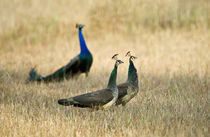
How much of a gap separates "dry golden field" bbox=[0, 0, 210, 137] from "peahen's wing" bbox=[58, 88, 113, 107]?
0.63 feet

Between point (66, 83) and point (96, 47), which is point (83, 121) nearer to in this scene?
point (66, 83)

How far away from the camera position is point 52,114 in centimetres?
555

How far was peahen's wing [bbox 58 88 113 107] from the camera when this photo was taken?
531 cm

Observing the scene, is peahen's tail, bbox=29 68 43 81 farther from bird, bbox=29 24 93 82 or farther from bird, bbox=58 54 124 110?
bird, bbox=58 54 124 110

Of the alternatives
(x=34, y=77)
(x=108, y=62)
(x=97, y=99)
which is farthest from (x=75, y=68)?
(x=97, y=99)

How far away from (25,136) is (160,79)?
4.27 meters

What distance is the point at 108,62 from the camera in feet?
35.5

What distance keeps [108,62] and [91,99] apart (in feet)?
17.8

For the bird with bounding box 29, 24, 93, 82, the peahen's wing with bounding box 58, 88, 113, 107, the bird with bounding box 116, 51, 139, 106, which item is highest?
the bird with bounding box 29, 24, 93, 82

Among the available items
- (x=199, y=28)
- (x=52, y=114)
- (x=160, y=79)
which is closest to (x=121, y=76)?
(x=160, y=79)

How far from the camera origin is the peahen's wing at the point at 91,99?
209 inches

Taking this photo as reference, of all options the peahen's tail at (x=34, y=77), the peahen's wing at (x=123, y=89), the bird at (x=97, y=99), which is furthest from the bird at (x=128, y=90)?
the peahen's tail at (x=34, y=77)

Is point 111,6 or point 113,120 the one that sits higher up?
point 111,6

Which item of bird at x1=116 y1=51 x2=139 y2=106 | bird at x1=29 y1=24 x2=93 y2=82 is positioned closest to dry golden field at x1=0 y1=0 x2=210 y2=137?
bird at x1=116 y1=51 x2=139 y2=106
